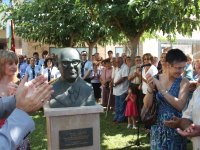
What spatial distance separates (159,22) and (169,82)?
353cm

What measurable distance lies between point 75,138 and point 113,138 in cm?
299

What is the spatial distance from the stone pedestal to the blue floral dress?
0.85 m

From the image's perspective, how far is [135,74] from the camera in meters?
7.28

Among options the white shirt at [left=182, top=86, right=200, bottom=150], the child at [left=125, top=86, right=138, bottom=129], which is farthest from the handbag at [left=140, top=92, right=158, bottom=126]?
the child at [left=125, top=86, right=138, bottom=129]

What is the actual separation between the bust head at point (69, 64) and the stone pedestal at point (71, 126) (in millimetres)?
427

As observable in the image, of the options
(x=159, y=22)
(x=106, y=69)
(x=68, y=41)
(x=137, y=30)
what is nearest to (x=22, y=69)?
(x=68, y=41)

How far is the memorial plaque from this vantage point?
3.87 meters

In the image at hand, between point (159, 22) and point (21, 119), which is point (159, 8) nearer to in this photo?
point (159, 22)

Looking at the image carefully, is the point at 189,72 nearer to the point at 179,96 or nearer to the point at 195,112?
the point at 179,96

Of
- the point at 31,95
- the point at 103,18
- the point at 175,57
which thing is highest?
the point at 103,18

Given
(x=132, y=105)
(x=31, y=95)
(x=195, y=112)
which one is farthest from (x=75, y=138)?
(x=132, y=105)

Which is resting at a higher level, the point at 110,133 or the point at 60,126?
the point at 60,126

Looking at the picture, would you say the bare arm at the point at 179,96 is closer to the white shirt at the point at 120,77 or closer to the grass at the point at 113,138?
the grass at the point at 113,138

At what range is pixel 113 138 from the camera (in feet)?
22.2
